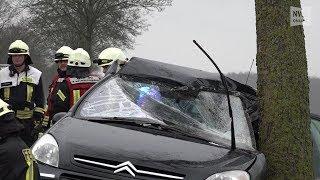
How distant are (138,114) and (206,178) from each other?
1.00 meters

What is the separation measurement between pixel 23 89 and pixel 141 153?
3630 mm

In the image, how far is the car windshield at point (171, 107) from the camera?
14.4 ft

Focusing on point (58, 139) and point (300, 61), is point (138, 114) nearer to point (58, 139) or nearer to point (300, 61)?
point (58, 139)

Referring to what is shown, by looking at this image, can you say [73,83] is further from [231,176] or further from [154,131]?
[231,176]

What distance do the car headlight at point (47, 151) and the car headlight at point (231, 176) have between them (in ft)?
3.49

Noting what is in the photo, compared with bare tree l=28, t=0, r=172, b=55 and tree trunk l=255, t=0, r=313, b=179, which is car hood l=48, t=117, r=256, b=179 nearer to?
tree trunk l=255, t=0, r=313, b=179

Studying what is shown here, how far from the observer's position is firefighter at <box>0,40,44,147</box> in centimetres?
693

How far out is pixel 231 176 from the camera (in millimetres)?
3656

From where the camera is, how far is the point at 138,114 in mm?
4438

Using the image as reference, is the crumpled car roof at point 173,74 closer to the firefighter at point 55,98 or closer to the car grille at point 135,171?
the car grille at point 135,171

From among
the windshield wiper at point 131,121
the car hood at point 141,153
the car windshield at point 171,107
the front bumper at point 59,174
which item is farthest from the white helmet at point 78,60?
the front bumper at point 59,174

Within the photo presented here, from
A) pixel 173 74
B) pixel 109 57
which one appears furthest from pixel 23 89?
pixel 173 74

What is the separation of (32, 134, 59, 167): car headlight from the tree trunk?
1.95 meters

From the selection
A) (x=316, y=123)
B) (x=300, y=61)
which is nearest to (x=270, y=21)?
(x=300, y=61)
